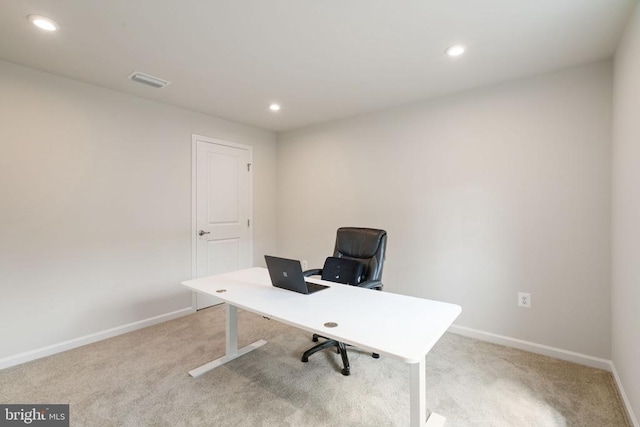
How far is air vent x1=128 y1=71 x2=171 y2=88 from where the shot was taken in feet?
8.08

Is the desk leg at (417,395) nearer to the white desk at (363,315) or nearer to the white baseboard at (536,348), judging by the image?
the white desk at (363,315)

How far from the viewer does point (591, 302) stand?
2.26m

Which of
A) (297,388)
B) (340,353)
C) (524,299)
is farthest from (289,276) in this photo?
(524,299)

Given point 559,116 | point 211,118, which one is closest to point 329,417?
point 559,116

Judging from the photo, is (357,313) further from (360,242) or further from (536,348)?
(536,348)

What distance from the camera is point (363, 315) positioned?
1513 millimetres

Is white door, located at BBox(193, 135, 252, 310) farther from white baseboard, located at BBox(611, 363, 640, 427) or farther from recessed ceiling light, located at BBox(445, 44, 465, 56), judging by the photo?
white baseboard, located at BBox(611, 363, 640, 427)

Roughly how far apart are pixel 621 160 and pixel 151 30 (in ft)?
10.1

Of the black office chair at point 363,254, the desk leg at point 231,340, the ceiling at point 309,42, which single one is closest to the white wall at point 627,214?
the ceiling at point 309,42

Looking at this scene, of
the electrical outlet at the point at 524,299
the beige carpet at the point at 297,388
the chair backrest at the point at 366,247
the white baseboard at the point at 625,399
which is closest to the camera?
the white baseboard at the point at 625,399

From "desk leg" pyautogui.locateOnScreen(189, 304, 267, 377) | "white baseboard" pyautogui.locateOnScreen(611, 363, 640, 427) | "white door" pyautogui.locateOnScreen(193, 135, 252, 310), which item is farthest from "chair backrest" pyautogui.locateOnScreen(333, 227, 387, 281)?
"white door" pyautogui.locateOnScreen(193, 135, 252, 310)

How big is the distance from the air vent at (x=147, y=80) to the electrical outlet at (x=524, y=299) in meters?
3.54

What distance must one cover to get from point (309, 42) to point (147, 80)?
151 cm

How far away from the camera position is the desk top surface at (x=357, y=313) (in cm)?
122
